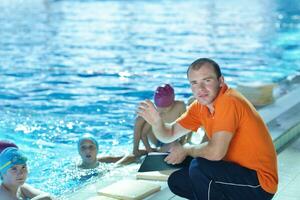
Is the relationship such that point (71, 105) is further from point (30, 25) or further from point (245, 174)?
point (30, 25)

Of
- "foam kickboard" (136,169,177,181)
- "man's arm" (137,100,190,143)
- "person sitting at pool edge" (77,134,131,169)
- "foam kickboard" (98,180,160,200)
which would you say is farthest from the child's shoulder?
"man's arm" (137,100,190,143)

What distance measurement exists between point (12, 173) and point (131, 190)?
858 millimetres

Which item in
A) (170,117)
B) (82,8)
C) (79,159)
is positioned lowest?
(79,159)

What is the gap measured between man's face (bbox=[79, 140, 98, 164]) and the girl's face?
199 centimetres

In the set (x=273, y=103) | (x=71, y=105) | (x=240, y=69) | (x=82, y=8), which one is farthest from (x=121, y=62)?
(x=82, y=8)

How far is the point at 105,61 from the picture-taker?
46.8 ft

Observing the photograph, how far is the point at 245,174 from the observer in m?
3.41

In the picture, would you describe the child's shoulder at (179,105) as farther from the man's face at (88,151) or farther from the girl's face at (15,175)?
the girl's face at (15,175)

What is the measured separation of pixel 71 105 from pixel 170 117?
3763mm

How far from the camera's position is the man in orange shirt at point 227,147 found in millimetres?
3346

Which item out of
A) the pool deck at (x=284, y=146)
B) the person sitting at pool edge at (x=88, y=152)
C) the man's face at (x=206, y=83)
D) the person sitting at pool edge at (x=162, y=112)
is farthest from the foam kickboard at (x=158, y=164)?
the person sitting at pool edge at (x=162, y=112)

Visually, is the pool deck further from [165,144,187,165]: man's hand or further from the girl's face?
[165,144,187,165]: man's hand

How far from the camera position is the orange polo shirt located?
10.9 ft

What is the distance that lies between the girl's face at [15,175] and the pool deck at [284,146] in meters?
0.48
